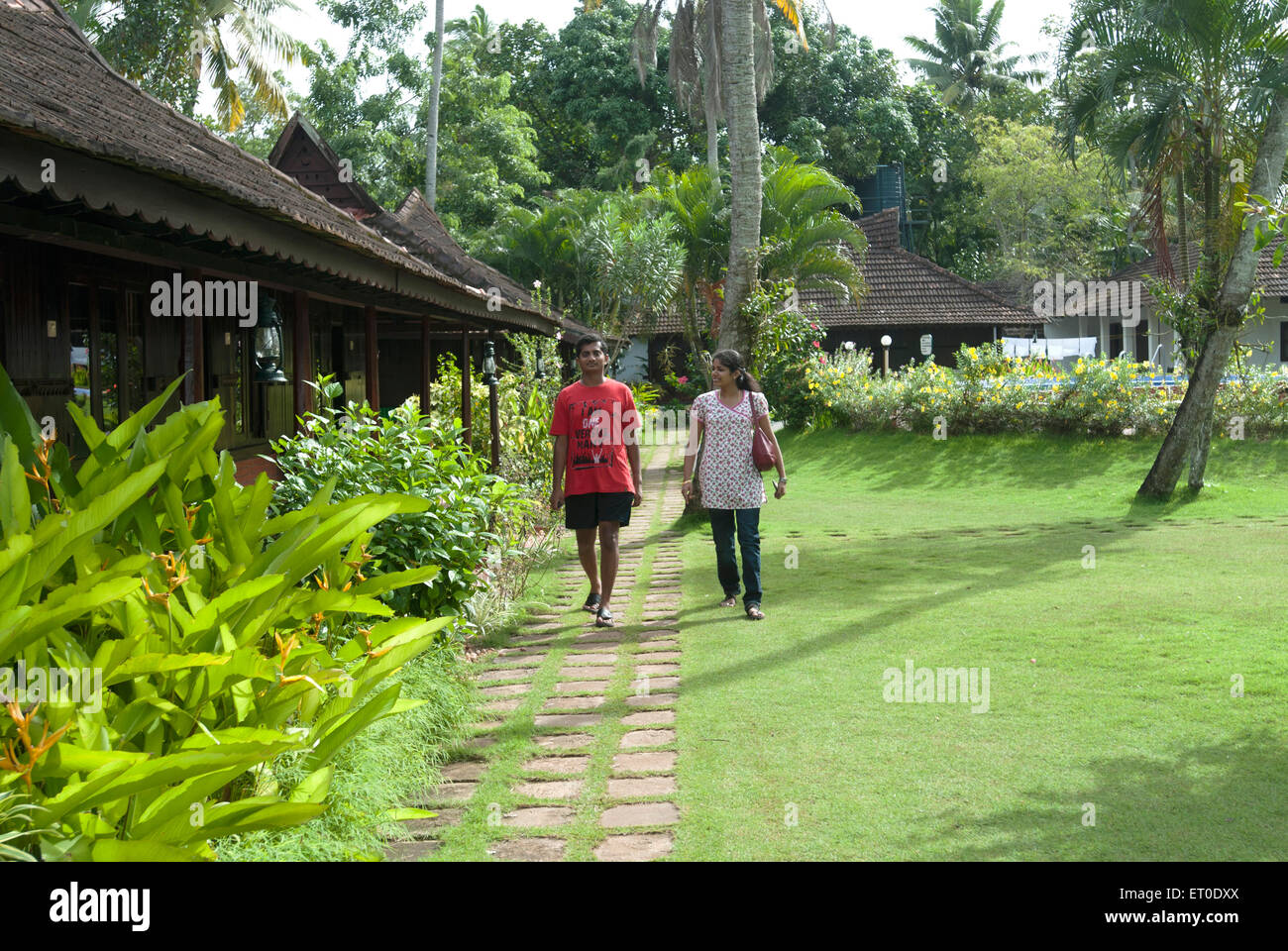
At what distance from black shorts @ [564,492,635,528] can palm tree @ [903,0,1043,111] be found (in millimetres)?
46393

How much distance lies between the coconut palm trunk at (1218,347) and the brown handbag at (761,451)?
8.20 metres

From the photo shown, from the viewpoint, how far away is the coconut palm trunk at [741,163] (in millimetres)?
13719

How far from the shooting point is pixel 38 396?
316 inches

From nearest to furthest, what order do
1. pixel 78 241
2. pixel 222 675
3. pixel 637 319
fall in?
pixel 222 675 → pixel 78 241 → pixel 637 319

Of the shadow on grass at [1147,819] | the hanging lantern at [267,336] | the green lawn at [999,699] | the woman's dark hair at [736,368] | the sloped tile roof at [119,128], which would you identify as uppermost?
the sloped tile roof at [119,128]

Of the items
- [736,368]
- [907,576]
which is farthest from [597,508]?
[907,576]

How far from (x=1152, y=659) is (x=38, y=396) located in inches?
273

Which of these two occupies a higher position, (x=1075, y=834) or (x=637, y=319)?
(x=637, y=319)

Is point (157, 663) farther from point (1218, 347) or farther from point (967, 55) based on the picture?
point (967, 55)

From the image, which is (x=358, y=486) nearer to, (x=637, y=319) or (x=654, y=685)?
(x=654, y=685)

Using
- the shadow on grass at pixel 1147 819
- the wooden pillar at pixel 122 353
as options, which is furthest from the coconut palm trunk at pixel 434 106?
the shadow on grass at pixel 1147 819

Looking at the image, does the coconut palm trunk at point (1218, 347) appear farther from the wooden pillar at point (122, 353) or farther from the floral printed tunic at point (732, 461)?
the wooden pillar at point (122, 353)

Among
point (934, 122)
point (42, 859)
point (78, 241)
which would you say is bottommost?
point (42, 859)

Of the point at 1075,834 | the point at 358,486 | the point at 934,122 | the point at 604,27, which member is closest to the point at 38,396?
the point at 358,486
